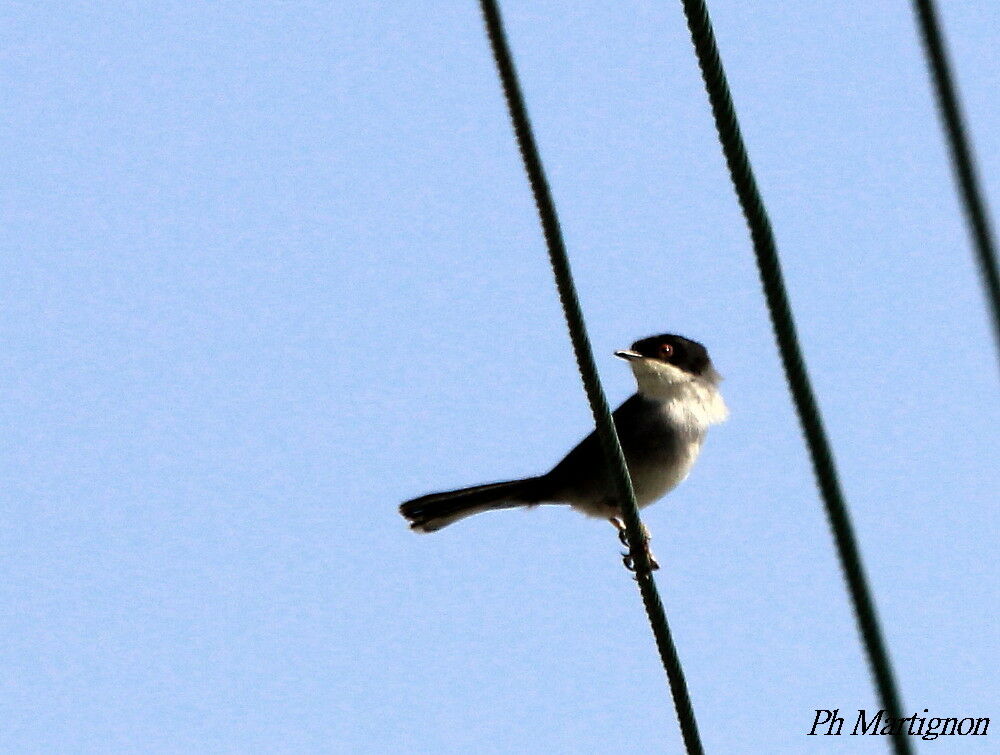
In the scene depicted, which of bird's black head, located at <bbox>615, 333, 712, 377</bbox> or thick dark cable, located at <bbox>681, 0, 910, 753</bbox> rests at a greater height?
thick dark cable, located at <bbox>681, 0, 910, 753</bbox>

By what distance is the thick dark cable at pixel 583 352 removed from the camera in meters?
3.71

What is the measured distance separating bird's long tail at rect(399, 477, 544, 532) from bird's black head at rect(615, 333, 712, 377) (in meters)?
1.13

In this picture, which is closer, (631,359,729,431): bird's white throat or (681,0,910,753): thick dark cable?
(681,0,910,753): thick dark cable

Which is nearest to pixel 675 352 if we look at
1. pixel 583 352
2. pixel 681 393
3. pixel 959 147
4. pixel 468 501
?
pixel 681 393

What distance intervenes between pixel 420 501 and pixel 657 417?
165cm

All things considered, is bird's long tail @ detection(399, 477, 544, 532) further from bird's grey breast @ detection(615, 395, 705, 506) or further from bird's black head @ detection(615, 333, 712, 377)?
bird's black head @ detection(615, 333, 712, 377)

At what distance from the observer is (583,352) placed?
4.50 m

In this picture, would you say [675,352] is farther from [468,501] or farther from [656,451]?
[468,501]

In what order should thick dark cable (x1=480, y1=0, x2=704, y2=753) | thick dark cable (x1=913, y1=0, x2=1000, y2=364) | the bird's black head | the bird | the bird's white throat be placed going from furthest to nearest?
the bird's black head < the bird's white throat < the bird < thick dark cable (x1=480, y1=0, x2=704, y2=753) < thick dark cable (x1=913, y1=0, x2=1000, y2=364)

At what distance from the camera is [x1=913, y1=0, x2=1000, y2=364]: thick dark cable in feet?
8.30

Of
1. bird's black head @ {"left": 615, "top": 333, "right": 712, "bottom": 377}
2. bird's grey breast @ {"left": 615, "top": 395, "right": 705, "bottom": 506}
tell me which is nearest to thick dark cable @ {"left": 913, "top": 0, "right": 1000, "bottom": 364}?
bird's grey breast @ {"left": 615, "top": 395, "right": 705, "bottom": 506}

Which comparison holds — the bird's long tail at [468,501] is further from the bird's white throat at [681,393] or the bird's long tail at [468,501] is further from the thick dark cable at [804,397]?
the thick dark cable at [804,397]

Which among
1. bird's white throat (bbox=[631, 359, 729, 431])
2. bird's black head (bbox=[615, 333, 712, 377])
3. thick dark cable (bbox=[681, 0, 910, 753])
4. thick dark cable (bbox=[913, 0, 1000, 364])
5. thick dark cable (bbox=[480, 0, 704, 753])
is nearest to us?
thick dark cable (bbox=[913, 0, 1000, 364])

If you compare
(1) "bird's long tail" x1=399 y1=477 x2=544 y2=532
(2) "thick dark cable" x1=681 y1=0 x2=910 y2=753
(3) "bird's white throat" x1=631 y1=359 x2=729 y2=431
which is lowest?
(1) "bird's long tail" x1=399 y1=477 x2=544 y2=532
